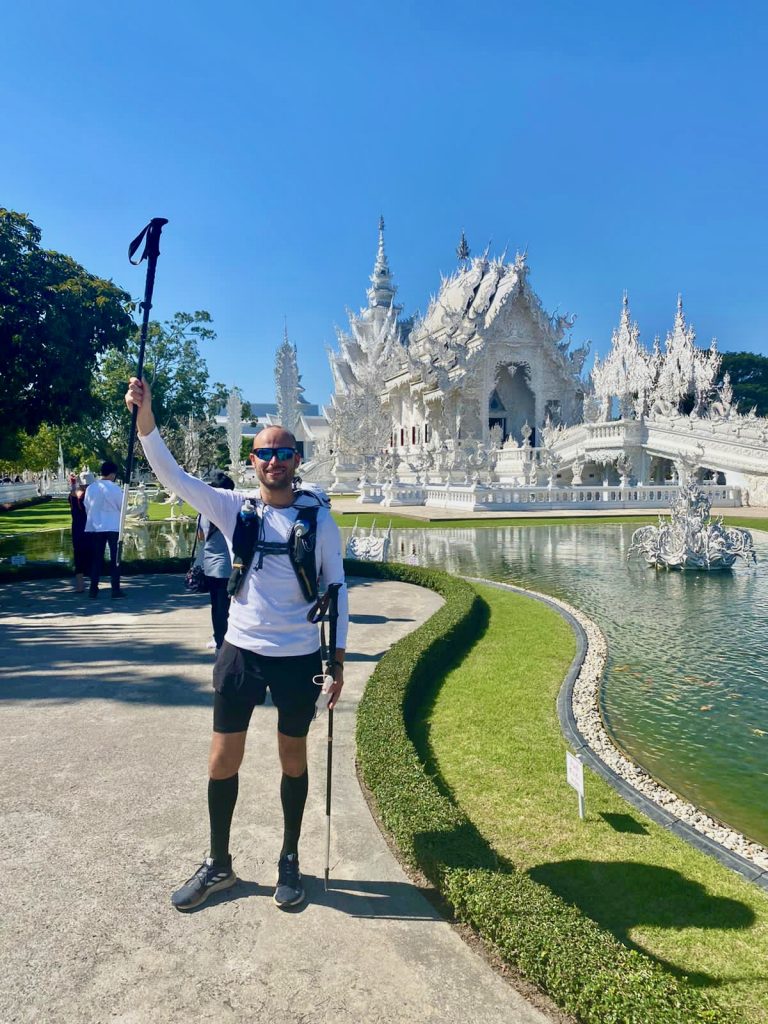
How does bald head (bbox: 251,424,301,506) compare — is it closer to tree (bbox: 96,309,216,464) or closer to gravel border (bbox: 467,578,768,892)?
gravel border (bbox: 467,578,768,892)

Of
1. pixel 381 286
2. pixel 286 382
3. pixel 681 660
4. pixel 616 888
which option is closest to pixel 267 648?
pixel 616 888

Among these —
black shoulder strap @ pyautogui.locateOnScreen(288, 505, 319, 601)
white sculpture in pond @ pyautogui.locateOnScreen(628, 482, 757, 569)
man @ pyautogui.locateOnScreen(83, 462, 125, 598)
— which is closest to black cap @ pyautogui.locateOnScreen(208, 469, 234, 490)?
black shoulder strap @ pyautogui.locateOnScreen(288, 505, 319, 601)

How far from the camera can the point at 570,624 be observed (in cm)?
825

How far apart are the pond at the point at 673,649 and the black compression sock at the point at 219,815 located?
2.92 meters

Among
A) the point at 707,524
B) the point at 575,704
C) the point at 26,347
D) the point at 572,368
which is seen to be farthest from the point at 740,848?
the point at 572,368

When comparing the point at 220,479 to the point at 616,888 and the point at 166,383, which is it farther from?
the point at 166,383

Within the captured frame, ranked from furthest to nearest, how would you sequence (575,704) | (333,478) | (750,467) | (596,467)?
(333,478) < (596,467) < (750,467) < (575,704)

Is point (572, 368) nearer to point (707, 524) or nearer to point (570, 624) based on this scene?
point (707, 524)

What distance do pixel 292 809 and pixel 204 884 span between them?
48 cm

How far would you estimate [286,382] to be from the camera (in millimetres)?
21891

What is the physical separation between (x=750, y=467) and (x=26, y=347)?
29017mm

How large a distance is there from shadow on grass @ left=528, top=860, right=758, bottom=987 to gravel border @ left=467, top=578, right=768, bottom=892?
1.19 feet

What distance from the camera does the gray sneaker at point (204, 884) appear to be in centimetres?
281

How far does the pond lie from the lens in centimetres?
452
